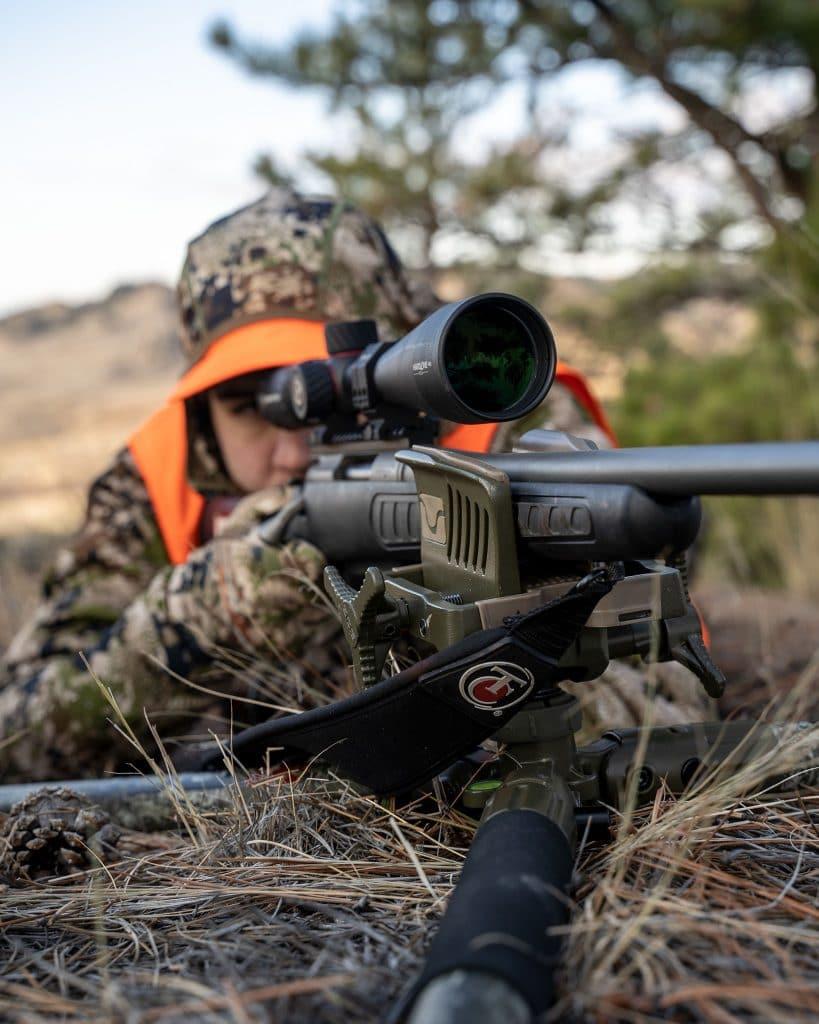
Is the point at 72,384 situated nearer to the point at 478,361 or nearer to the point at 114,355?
the point at 114,355

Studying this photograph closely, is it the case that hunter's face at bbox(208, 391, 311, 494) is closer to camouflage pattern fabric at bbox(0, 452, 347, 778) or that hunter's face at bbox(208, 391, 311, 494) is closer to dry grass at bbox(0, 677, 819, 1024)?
camouflage pattern fabric at bbox(0, 452, 347, 778)

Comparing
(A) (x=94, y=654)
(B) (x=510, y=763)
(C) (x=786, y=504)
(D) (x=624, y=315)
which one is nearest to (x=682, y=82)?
(D) (x=624, y=315)

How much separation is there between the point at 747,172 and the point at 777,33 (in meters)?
1.24

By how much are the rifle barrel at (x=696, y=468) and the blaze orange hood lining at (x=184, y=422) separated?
130cm

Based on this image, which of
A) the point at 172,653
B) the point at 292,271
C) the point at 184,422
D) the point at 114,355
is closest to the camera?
the point at 172,653

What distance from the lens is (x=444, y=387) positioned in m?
1.60

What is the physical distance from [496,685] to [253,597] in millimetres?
1028

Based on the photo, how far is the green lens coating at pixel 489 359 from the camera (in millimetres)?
1646

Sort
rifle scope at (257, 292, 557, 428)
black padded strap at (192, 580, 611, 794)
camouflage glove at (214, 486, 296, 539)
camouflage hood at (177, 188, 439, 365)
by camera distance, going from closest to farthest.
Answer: black padded strap at (192, 580, 611, 794)
rifle scope at (257, 292, 557, 428)
camouflage glove at (214, 486, 296, 539)
camouflage hood at (177, 188, 439, 365)

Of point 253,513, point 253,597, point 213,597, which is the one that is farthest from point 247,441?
point 253,597

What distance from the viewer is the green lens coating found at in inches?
64.8

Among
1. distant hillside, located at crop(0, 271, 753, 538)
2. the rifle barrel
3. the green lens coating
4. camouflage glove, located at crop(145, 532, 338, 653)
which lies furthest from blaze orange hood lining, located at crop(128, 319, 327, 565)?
distant hillside, located at crop(0, 271, 753, 538)

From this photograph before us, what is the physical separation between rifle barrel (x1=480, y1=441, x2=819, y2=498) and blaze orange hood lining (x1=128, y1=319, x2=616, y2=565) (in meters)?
1.30

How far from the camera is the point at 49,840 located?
5.98ft
